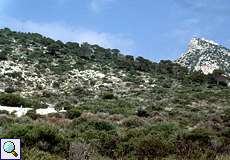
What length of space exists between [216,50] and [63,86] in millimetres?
92372


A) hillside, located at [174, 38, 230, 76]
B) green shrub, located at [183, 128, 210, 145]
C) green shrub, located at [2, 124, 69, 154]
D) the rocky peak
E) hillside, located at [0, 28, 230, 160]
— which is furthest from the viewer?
the rocky peak

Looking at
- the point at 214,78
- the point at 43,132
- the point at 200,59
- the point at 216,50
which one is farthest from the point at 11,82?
the point at 216,50

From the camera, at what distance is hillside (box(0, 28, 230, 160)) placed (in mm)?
4535

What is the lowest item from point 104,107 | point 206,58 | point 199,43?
point 104,107

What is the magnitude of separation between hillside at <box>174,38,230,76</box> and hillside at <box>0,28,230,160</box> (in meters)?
31.9

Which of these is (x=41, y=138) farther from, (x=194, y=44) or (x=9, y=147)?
(x=194, y=44)

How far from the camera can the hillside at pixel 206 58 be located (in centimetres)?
7431

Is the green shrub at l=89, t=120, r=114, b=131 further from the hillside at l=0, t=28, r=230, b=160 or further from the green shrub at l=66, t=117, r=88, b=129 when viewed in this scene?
the green shrub at l=66, t=117, r=88, b=129

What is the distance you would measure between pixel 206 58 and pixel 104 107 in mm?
81684

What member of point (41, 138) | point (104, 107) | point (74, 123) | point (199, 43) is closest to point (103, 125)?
point (74, 123)

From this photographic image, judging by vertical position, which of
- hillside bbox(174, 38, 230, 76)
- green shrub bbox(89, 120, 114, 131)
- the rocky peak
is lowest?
green shrub bbox(89, 120, 114, 131)

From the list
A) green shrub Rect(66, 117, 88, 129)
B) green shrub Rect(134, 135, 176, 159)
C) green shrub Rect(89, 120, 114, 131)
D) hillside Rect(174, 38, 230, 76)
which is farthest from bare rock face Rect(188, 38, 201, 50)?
green shrub Rect(134, 135, 176, 159)

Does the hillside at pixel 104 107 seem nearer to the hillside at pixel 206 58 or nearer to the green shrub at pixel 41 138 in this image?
the green shrub at pixel 41 138

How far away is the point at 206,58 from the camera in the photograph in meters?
79.8
